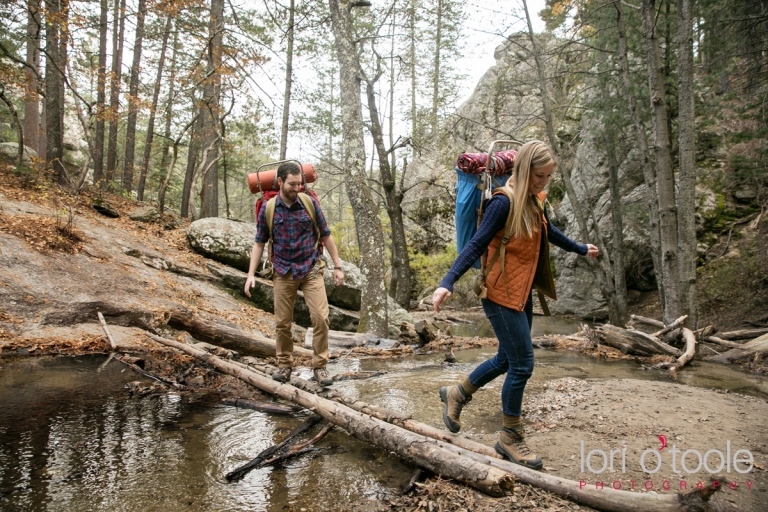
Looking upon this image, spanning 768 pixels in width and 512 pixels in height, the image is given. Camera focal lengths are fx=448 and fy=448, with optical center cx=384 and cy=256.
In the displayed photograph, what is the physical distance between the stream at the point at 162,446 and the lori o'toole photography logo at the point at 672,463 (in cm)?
94

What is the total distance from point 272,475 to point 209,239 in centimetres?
1056

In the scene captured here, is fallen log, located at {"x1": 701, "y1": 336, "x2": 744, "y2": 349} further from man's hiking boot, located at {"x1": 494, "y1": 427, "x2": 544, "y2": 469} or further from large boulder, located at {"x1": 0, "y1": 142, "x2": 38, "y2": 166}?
large boulder, located at {"x1": 0, "y1": 142, "x2": 38, "y2": 166}

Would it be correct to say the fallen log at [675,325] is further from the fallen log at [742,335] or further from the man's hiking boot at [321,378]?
the man's hiking boot at [321,378]

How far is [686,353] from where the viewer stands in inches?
296

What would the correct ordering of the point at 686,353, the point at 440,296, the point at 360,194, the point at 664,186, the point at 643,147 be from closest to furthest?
the point at 440,296 → the point at 686,353 → the point at 664,186 → the point at 360,194 → the point at 643,147

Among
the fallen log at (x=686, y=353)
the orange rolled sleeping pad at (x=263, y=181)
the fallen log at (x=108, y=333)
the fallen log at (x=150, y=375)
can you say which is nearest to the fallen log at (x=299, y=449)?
the fallen log at (x=150, y=375)

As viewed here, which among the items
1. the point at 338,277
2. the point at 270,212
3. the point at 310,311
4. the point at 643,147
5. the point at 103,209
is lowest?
the point at 310,311

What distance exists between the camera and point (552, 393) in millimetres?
5074

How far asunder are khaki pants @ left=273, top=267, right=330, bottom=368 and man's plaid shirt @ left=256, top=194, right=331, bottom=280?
0.39 feet

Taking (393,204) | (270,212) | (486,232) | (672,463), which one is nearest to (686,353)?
(672,463)

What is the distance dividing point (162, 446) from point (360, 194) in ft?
23.2

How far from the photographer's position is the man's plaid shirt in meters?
5.14

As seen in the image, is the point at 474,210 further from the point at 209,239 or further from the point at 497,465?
the point at 209,239

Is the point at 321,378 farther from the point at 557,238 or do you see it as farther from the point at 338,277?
the point at 557,238
